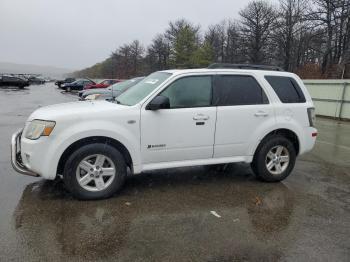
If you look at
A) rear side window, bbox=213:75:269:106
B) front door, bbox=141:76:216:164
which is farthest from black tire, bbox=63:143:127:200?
rear side window, bbox=213:75:269:106

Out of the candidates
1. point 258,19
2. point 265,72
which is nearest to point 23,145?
point 265,72

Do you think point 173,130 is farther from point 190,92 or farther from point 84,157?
point 84,157

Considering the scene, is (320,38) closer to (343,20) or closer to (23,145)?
(343,20)

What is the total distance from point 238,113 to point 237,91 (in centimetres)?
39

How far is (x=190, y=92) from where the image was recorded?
560 cm

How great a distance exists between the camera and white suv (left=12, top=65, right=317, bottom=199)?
16.0 ft

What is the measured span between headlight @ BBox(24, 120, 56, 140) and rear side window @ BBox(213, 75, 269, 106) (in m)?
2.46

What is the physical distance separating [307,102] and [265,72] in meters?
0.94

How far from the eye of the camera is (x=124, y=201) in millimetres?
5086

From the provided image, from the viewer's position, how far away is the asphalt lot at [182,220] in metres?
3.72

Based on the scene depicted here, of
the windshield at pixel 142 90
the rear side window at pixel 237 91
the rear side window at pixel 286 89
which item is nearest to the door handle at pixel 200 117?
the rear side window at pixel 237 91

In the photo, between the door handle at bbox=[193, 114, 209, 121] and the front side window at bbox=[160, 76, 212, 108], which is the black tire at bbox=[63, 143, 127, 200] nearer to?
the front side window at bbox=[160, 76, 212, 108]

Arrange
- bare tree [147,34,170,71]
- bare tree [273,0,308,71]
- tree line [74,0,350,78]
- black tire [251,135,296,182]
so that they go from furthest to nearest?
bare tree [147,34,170,71] < bare tree [273,0,308,71] < tree line [74,0,350,78] < black tire [251,135,296,182]

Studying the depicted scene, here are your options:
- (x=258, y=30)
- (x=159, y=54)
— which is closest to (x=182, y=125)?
(x=258, y=30)
